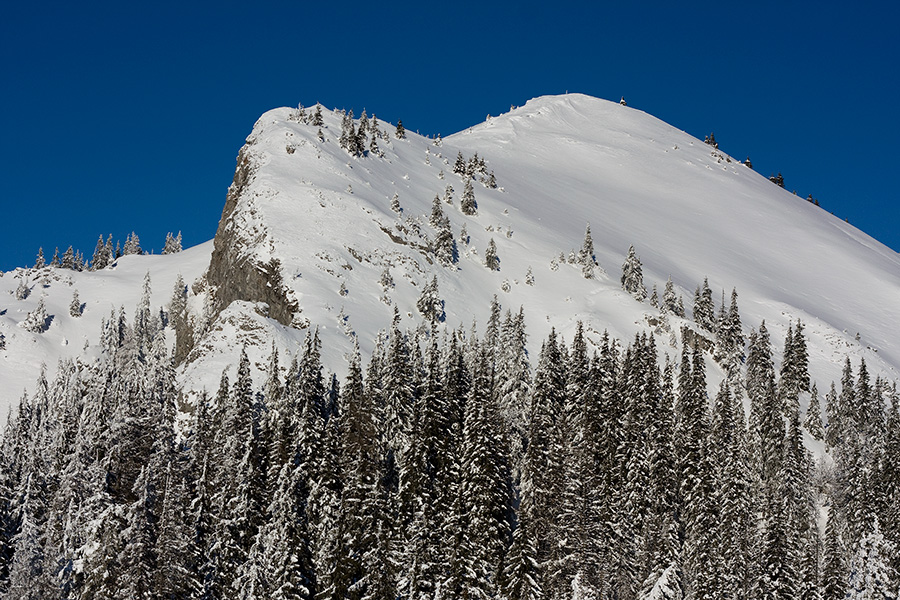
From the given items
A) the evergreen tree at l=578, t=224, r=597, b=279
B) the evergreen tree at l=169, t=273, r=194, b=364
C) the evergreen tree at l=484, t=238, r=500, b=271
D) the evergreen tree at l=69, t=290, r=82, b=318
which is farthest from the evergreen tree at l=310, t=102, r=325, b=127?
the evergreen tree at l=578, t=224, r=597, b=279

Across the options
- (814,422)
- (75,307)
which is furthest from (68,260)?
(814,422)

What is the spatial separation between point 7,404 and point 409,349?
69623 millimetres

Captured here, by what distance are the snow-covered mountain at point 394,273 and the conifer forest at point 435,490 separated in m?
13.9

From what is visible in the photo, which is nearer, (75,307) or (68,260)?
(75,307)

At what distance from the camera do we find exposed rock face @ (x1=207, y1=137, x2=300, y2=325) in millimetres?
104750

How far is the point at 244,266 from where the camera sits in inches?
4449

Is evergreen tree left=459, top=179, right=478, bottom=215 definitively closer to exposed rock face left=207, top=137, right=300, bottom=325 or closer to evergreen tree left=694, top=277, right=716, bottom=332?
exposed rock face left=207, top=137, right=300, bottom=325

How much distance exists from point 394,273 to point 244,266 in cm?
1805

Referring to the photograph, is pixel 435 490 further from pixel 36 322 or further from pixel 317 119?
pixel 317 119

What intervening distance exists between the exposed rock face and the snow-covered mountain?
28cm

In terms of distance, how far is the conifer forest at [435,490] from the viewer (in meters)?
54.2

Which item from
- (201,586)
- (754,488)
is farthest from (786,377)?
(201,586)

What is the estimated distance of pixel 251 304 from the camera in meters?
98.6

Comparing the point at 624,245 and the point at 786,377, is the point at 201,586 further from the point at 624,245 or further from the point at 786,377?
the point at 624,245
